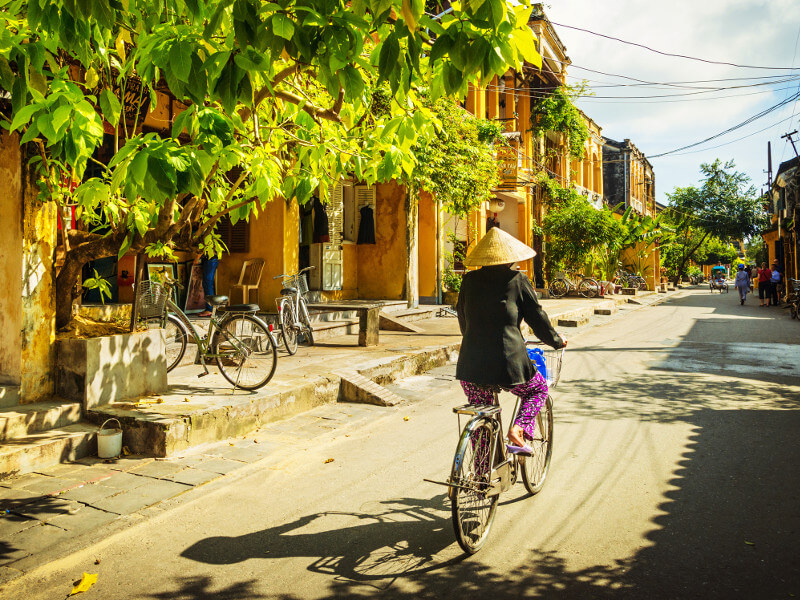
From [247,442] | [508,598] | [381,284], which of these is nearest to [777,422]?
[508,598]

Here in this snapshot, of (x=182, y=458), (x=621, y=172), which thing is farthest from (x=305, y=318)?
(x=621, y=172)

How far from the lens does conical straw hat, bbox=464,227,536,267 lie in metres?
3.96

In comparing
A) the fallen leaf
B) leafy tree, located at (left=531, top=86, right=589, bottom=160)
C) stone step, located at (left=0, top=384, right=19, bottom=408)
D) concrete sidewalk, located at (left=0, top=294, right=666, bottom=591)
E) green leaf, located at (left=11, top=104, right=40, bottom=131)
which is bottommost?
the fallen leaf

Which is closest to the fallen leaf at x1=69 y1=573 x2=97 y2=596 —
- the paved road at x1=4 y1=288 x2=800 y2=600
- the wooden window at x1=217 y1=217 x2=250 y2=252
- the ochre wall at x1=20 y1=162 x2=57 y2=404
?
the paved road at x1=4 y1=288 x2=800 y2=600

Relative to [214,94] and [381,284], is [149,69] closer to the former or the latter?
[214,94]

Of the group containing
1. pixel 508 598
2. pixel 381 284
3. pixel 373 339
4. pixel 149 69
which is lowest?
pixel 508 598

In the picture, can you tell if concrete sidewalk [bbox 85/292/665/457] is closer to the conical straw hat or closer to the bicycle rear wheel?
the bicycle rear wheel

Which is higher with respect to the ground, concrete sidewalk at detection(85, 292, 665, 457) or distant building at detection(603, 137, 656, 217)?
distant building at detection(603, 137, 656, 217)

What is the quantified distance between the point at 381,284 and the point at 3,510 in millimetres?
12612

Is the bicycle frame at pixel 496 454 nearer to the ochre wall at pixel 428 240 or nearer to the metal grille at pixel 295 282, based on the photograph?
the metal grille at pixel 295 282

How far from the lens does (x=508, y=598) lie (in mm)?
3094

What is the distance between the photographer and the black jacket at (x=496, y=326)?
A: 387 cm

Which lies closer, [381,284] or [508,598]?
[508,598]

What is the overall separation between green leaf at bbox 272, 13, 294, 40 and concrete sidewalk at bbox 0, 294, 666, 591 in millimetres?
2968
